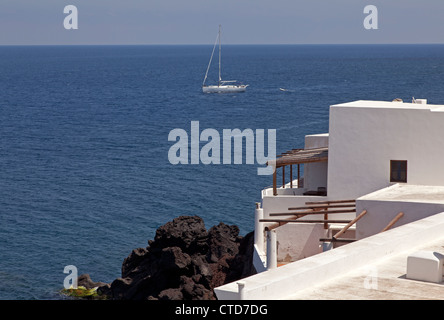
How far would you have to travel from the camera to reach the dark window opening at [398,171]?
21953 mm

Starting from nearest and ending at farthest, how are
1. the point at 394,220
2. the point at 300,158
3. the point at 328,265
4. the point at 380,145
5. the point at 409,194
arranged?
1. the point at 328,265
2. the point at 394,220
3. the point at 409,194
4. the point at 380,145
5. the point at 300,158

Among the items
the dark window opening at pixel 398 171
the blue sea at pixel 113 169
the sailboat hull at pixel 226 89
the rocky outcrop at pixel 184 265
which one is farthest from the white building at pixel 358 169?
the sailboat hull at pixel 226 89

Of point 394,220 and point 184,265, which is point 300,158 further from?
point 184,265

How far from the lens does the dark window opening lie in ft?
72.0

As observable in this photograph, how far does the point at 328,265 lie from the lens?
1173cm

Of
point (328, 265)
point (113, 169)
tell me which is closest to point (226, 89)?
point (113, 169)

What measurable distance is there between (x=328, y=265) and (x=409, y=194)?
9.14 meters

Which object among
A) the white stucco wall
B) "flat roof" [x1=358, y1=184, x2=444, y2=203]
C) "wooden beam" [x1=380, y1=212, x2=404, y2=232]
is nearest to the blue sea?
the white stucco wall

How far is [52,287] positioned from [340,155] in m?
15.6

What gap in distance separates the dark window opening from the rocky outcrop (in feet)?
17.0

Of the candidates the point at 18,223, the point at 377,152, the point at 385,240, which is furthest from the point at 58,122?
the point at 385,240

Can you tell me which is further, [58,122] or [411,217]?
[58,122]
